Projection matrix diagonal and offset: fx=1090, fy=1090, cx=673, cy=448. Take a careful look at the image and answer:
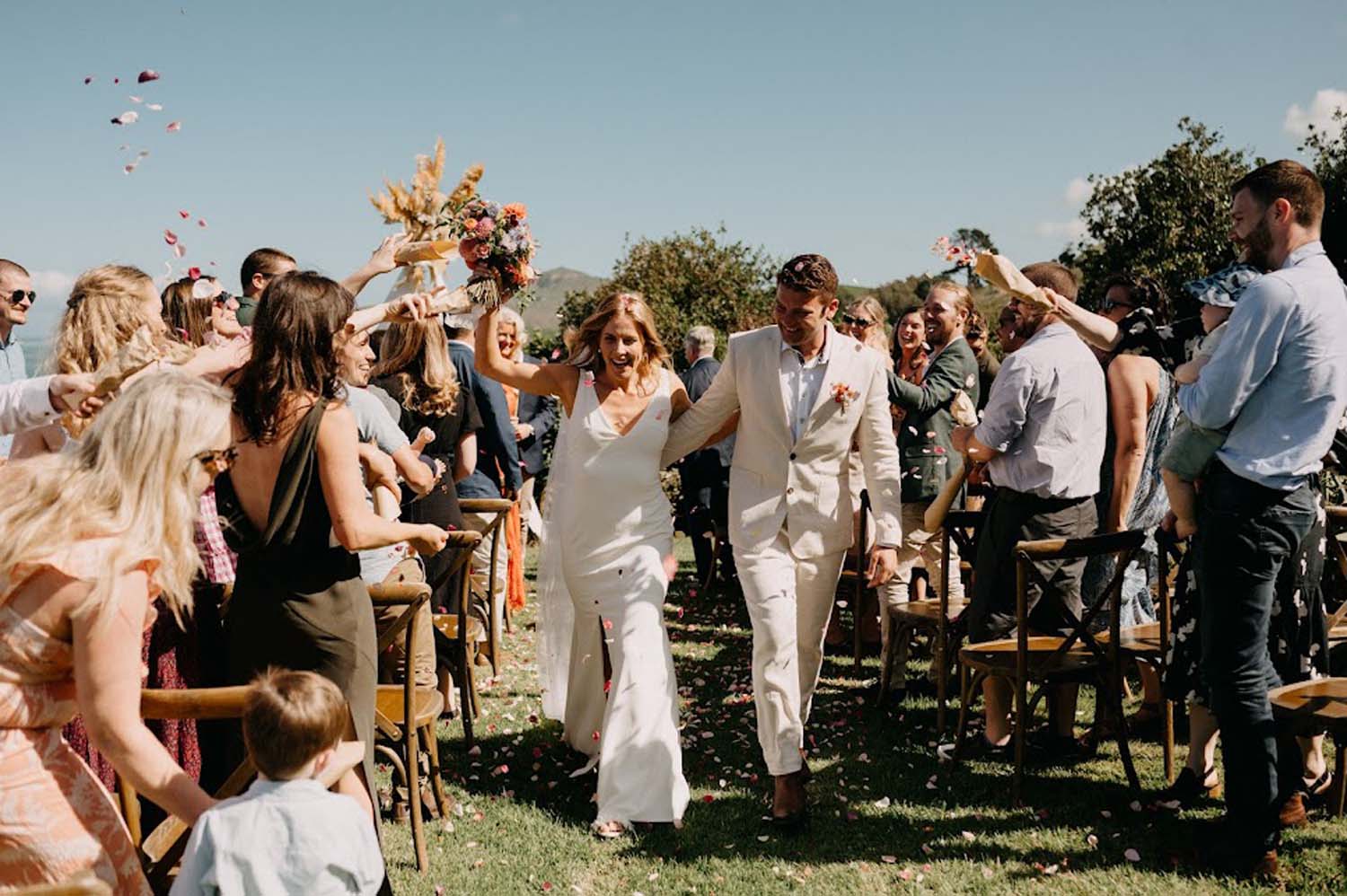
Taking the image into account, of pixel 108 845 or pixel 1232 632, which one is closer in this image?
pixel 108 845

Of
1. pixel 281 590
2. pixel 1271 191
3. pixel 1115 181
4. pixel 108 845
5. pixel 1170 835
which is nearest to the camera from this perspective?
pixel 108 845

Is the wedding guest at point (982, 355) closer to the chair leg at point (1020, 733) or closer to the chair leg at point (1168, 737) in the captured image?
the chair leg at point (1168, 737)

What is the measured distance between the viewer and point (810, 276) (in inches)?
185

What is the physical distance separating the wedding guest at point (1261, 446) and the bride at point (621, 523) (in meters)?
2.23

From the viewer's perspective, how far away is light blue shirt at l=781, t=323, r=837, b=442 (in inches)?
191

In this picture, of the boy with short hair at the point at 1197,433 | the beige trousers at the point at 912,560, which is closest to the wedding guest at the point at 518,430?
the beige trousers at the point at 912,560

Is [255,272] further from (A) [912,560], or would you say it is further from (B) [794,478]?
(A) [912,560]

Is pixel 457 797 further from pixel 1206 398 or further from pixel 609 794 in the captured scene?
pixel 1206 398

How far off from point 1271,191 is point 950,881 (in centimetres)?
284

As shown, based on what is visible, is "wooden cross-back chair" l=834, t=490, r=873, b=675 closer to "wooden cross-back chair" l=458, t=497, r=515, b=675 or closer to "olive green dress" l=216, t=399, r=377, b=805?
"wooden cross-back chair" l=458, t=497, r=515, b=675

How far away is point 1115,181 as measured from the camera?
131ft

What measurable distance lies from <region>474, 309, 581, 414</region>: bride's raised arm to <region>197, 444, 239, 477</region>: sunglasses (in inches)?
80.7

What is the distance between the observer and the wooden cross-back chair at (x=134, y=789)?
102 inches

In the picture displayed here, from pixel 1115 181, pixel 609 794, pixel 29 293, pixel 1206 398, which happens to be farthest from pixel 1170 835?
pixel 1115 181
